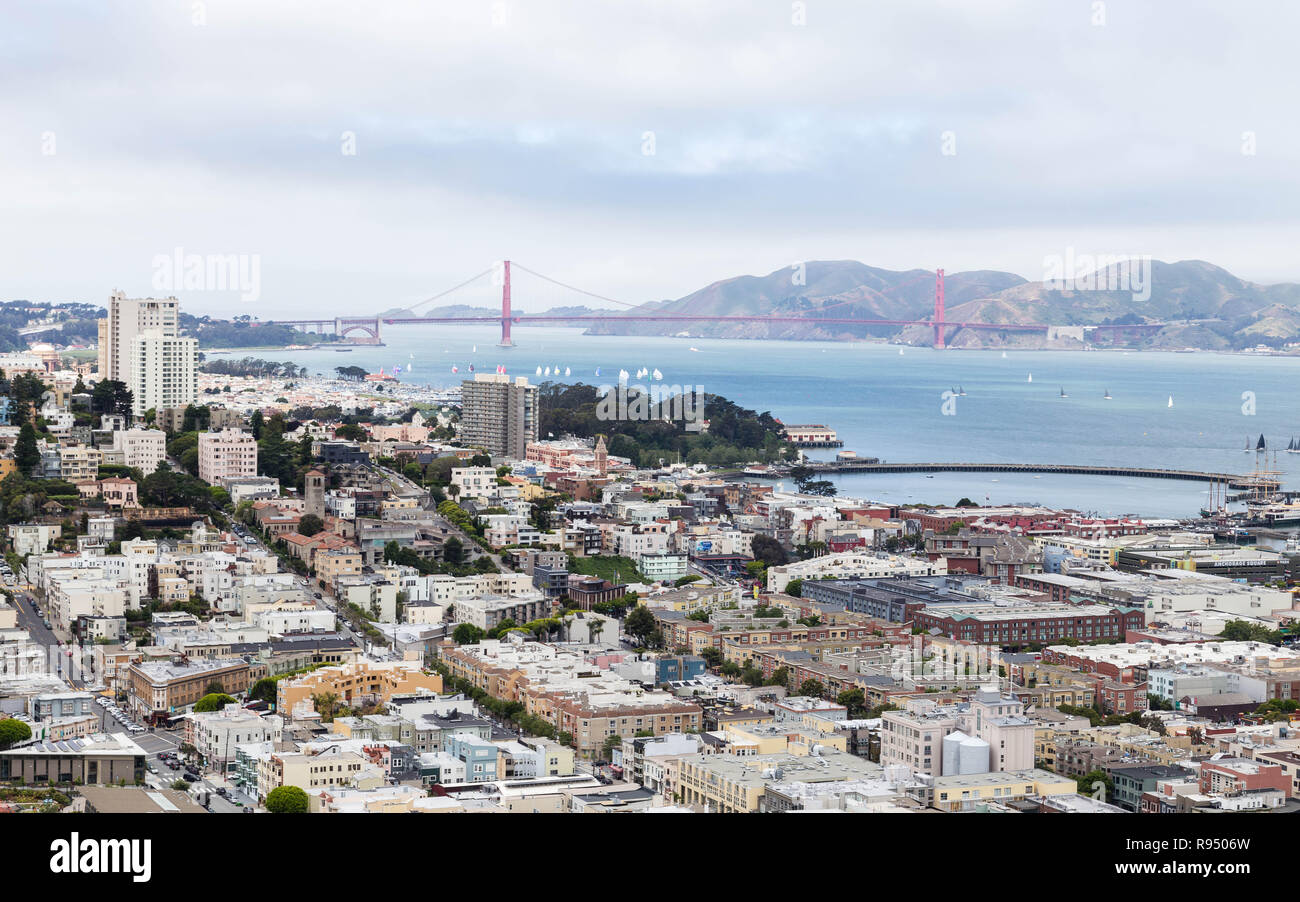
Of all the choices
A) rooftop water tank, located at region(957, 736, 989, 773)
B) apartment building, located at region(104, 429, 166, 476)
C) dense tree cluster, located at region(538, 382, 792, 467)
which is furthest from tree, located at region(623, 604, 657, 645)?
dense tree cluster, located at region(538, 382, 792, 467)

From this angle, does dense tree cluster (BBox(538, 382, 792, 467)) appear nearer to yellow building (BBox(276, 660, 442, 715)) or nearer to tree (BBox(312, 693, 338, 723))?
yellow building (BBox(276, 660, 442, 715))

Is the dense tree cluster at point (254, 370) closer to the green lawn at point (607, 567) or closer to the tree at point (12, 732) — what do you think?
the green lawn at point (607, 567)

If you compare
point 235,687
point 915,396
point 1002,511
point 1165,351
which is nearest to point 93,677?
point 235,687

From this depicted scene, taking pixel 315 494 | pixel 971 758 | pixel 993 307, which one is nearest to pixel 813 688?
pixel 971 758

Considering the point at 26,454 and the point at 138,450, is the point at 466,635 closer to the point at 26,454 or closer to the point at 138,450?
the point at 26,454
